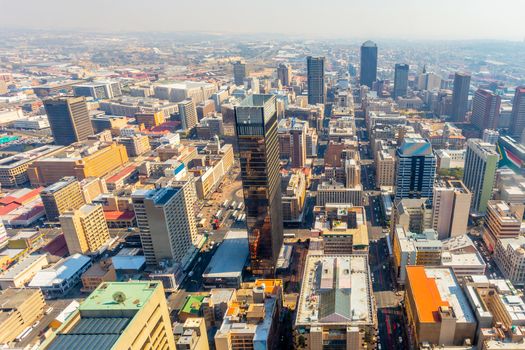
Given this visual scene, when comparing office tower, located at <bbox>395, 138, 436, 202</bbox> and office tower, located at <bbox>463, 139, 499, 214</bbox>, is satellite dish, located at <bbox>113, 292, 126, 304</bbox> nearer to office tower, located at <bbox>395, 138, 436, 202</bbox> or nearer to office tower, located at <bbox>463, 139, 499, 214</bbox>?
office tower, located at <bbox>395, 138, 436, 202</bbox>

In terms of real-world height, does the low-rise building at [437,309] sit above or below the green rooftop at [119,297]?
below

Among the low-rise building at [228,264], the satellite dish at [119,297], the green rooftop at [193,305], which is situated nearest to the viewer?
the satellite dish at [119,297]

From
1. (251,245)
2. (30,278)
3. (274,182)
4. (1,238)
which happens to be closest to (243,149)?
(274,182)

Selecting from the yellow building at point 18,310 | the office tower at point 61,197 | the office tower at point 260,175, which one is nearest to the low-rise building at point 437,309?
the office tower at point 260,175

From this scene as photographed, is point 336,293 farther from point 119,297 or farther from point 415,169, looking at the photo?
point 415,169

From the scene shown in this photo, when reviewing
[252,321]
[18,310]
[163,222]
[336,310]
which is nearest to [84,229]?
[18,310]

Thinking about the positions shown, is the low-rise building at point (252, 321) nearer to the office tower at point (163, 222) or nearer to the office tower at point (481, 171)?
the office tower at point (163, 222)

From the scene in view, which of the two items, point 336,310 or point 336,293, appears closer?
point 336,310
